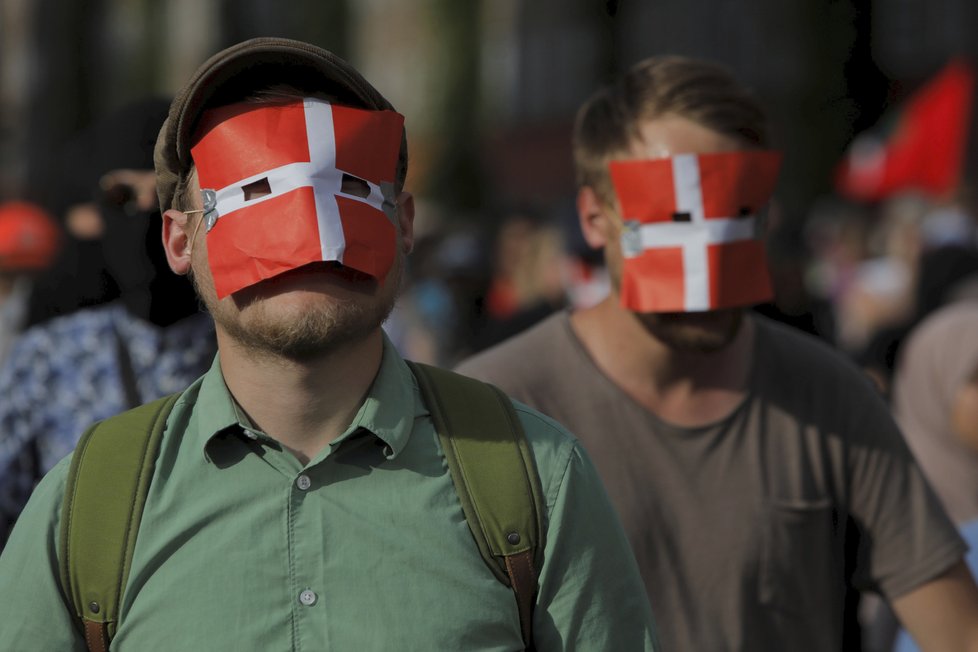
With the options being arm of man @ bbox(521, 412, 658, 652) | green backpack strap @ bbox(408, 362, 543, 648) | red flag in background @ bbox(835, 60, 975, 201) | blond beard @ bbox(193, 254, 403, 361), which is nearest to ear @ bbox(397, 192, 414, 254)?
blond beard @ bbox(193, 254, 403, 361)

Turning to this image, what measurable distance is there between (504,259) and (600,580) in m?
8.03

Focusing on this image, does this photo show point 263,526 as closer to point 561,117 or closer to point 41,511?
point 41,511

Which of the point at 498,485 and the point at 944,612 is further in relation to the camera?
the point at 944,612

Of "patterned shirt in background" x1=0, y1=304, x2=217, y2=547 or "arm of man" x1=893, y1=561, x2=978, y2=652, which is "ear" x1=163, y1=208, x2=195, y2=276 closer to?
"patterned shirt in background" x1=0, y1=304, x2=217, y2=547

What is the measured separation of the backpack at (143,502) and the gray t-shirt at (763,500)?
862 mm

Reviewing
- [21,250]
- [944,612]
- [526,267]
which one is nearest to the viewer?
[944,612]

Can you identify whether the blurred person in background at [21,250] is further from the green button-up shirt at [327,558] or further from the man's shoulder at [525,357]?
the green button-up shirt at [327,558]

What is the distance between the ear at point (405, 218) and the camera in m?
2.62

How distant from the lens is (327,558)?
7.57 ft

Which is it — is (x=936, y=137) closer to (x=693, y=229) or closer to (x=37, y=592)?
(x=693, y=229)

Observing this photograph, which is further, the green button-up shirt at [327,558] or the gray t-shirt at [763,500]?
the gray t-shirt at [763,500]

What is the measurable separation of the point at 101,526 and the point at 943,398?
404cm

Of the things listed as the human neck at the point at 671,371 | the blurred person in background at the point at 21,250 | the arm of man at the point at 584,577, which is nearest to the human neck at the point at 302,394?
the arm of man at the point at 584,577

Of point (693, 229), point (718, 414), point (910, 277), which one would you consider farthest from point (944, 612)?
point (910, 277)
